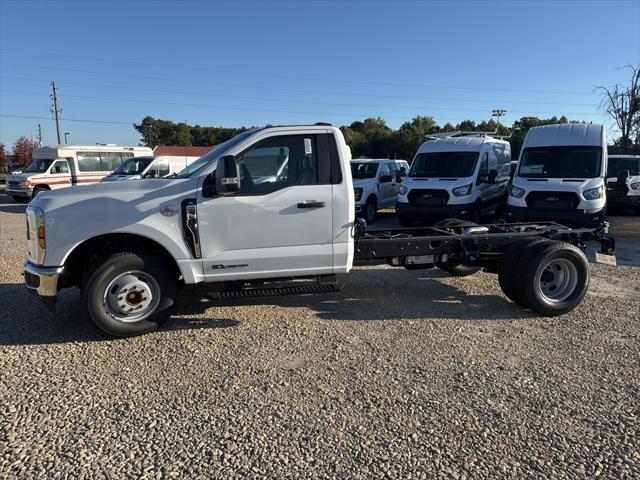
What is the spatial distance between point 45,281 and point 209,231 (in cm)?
159

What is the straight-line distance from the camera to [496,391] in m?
3.81

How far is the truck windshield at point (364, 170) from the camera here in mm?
14703

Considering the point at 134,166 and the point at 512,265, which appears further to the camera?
the point at 134,166

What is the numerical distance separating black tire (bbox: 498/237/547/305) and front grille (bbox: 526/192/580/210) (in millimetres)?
4880

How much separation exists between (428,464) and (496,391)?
117 cm

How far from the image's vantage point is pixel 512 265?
18.5 feet

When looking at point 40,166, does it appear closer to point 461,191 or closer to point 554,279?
point 461,191

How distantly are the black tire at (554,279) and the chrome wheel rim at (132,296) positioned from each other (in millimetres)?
4000

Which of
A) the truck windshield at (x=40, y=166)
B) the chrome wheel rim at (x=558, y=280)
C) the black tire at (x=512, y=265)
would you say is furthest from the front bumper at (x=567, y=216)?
the truck windshield at (x=40, y=166)

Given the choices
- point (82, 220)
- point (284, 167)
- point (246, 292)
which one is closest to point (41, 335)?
point (82, 220)

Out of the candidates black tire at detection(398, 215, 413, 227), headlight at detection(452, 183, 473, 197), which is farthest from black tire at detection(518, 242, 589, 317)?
black tire at detection(398, 215, 413, 227)

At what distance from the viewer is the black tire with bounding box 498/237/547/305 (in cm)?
562

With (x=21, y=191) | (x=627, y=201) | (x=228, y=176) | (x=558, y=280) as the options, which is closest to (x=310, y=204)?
(x=228, y=176)

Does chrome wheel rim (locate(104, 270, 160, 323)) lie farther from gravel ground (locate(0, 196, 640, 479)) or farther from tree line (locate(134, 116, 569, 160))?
tree line (locate(134, 116, 569, 160))
